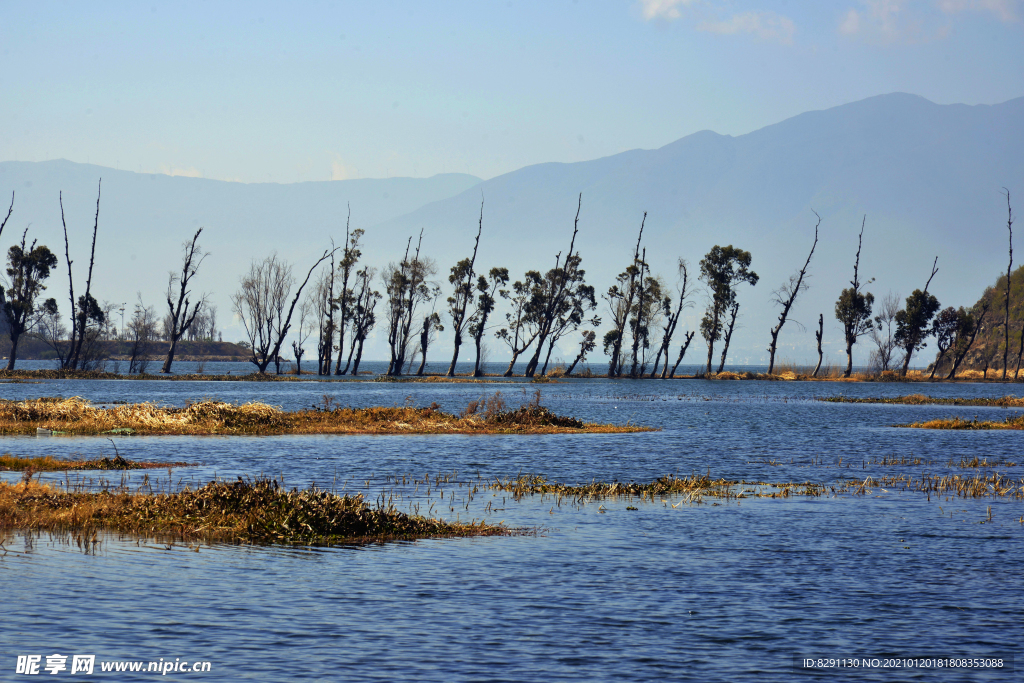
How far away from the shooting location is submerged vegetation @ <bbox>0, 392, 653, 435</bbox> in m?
43.1

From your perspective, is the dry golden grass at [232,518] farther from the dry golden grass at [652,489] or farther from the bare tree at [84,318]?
the bare tree at [84,318]

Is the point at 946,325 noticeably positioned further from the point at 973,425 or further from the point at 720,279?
the point at 973,425

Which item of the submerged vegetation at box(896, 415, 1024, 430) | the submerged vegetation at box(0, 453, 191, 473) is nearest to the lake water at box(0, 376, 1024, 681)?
the submerged vegetation at box(0, 453, 191, 473)

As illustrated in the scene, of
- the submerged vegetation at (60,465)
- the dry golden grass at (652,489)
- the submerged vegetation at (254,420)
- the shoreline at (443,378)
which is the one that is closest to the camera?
the dry golden grass at (652,489)

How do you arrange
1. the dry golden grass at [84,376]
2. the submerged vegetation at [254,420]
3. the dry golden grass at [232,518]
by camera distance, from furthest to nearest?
the dry golden grass at [84,376] < the submerged vegetation at [254,420] < the dry golden grass at [232,518]

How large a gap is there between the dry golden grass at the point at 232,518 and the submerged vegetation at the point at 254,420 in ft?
75.5

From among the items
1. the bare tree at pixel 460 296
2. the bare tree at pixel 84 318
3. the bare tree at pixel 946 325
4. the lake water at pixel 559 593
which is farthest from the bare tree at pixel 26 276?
the bare tree at pixel 946 325

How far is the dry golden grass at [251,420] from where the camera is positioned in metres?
43.1

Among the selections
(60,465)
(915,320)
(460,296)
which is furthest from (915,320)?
(60,465)

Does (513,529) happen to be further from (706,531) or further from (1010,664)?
(1010,664)

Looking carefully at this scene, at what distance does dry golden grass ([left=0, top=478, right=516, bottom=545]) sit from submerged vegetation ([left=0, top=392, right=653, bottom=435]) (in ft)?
75.5


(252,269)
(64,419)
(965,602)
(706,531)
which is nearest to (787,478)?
(706,531)

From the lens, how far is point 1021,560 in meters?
18.8

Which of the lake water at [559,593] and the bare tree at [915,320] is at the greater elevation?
the bare tree at [915,320]
